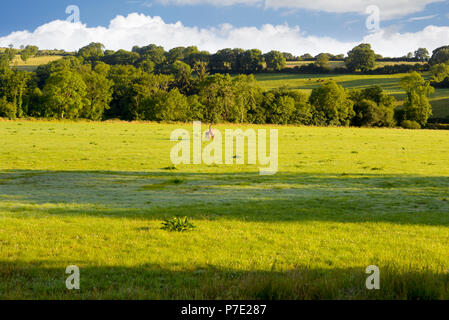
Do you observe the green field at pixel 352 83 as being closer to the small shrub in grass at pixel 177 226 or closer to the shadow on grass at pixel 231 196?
the shadow on grass at pixel 231 196

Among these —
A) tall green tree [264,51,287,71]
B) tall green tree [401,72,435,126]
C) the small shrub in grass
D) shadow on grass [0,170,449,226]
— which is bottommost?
shadow on grass [0,170,449,226]

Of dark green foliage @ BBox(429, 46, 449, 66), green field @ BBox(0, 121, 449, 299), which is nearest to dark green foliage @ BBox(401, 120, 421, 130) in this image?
dark green foliage @ BBox(429, 46, 449, 66)

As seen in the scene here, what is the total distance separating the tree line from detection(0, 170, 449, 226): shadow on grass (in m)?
83.8

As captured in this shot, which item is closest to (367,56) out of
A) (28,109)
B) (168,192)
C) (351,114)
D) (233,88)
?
(351,114)

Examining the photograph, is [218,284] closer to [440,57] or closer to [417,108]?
[417,108]

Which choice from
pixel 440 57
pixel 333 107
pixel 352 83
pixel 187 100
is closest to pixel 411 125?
pixel 333 107

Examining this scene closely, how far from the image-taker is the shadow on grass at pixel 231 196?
14.3 metres

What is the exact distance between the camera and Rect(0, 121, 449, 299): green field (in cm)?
664

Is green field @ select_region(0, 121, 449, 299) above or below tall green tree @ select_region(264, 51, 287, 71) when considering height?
below

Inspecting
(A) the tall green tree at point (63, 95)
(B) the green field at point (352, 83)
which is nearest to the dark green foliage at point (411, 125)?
(B) the green field at point (352, 83)

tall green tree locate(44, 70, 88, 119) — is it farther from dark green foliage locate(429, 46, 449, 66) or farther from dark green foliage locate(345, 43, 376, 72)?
dark green foliage locate(429, 46, 449, 66)

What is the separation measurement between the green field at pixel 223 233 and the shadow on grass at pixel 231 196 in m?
0.07

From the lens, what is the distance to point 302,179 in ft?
76.9

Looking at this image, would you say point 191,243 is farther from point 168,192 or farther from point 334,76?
point 334,76
